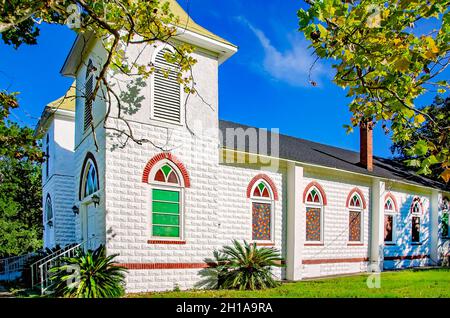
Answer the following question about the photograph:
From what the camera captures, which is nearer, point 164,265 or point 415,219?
point 164,265

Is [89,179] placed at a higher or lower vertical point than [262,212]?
higher

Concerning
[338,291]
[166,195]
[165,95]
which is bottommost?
[338,291]

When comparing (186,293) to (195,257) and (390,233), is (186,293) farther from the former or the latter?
(390,233)

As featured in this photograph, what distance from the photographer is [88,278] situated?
1010 cm

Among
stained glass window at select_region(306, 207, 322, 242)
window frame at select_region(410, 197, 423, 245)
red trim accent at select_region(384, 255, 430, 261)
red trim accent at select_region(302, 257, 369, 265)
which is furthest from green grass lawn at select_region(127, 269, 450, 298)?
window frame at select_region(410, 197, 423, 245)

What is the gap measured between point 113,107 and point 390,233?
56.2 feet

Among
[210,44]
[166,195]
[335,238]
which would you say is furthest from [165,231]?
[335,238]

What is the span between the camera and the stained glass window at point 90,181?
12.6 metres

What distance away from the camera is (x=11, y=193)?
3122cm

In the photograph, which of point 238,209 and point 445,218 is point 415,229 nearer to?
point 445,218

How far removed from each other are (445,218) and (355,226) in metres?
10.4

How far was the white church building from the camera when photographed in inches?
465

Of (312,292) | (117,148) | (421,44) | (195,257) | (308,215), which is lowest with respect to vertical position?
(312,292)

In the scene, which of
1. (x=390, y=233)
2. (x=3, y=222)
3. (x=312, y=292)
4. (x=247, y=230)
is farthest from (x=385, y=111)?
Result: (x=3, y=222)
